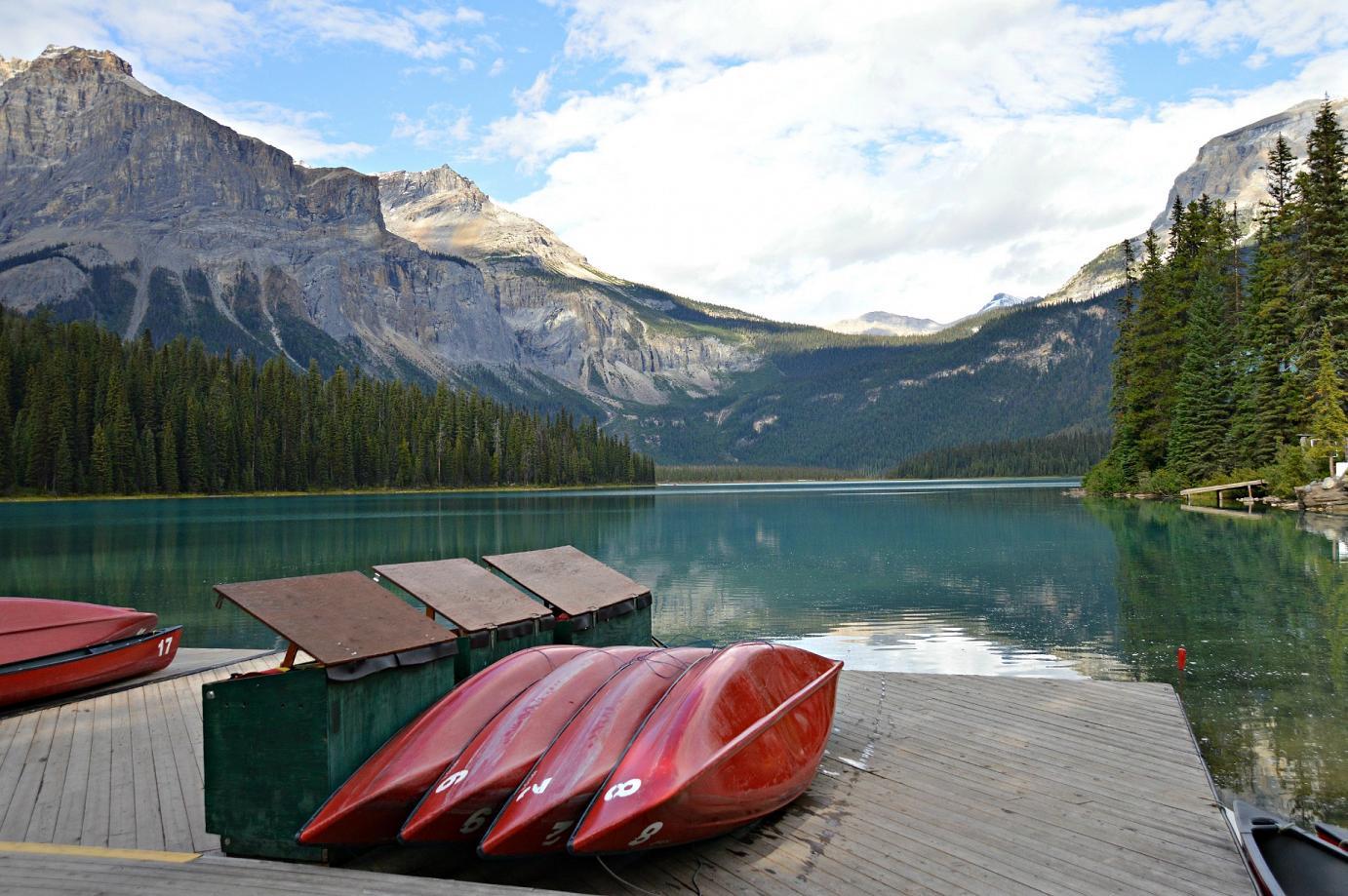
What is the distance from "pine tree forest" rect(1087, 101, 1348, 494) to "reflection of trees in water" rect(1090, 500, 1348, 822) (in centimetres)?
1590

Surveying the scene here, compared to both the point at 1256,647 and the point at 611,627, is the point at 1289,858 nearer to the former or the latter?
the point at 611,627

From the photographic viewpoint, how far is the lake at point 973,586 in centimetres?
1430

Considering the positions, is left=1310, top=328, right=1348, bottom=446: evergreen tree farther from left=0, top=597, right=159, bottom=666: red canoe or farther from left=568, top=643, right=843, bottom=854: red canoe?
left=0, top=597, right=159, bottom=666: red canoe

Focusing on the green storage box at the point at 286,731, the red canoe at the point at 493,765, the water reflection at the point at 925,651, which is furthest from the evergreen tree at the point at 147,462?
the red canoe at the point at 493,765

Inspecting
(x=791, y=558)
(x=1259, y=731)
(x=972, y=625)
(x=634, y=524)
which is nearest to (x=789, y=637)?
(x=972, y=625)

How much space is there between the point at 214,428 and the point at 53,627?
111989mm

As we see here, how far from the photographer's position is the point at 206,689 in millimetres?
6715

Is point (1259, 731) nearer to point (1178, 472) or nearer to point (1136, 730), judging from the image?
point (1136, 730)

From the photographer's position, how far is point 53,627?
38.7 feet

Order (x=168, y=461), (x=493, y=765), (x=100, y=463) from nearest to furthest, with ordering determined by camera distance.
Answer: (x=493, y=765) → (x=100, y=463) → (x=168, y=461)

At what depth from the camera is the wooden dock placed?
20.1 ft

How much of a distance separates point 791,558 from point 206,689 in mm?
34850

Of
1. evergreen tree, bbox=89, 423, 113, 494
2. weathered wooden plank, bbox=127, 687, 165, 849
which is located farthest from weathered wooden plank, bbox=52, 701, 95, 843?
evergreen tree, bbox=89, 423, 113, 494

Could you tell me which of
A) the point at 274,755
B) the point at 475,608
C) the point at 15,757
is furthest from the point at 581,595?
the point at 15,757
